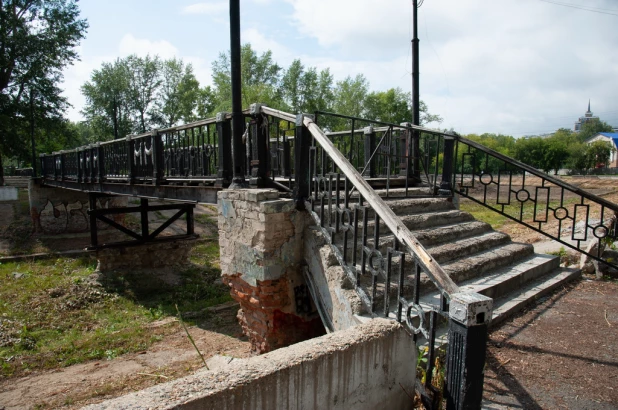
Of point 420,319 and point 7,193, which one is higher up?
point 420,319

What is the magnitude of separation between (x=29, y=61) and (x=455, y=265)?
29074 millimetres

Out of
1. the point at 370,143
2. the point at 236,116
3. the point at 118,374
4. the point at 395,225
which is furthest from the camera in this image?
the point at 370,143

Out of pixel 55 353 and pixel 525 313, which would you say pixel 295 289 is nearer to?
pixel 525 313

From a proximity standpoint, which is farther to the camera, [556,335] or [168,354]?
[168,354]

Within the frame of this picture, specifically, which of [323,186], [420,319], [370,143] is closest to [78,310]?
[370,143]

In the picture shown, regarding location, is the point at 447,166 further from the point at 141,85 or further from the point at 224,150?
the point at 141,85

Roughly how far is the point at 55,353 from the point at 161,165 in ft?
13.2

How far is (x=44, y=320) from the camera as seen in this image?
9.06 m

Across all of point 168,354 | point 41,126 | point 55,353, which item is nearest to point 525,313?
point 168,354

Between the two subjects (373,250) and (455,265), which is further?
(455,265)

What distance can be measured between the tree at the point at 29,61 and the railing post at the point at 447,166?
995 inches

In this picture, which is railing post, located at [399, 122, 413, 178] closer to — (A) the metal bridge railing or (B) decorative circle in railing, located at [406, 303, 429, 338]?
(A) the metal bridge railing

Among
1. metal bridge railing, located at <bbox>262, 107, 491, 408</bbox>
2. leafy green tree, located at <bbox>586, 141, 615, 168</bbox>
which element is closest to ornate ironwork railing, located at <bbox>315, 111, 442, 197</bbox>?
metal bridge railing, located at <bbox>262, 107, 491, 408</bbox>

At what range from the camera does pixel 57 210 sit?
60.1 ft
